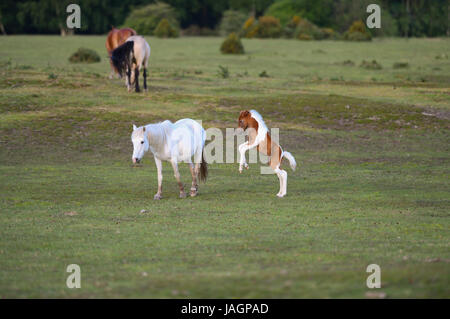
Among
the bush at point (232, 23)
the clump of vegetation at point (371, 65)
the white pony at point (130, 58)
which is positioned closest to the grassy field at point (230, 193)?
the white pony at point (130, 58)

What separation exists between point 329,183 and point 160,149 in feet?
13.5

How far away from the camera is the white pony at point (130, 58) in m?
24.0

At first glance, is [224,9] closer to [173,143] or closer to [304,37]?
[304,37]

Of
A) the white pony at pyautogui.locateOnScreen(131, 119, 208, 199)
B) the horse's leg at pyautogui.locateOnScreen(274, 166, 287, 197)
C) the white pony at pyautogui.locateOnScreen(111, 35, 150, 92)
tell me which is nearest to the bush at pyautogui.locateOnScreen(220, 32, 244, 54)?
the white pony at pyautogui.locateOnScreen(111, 35, 150, 92)

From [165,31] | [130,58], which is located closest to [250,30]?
[165,31]

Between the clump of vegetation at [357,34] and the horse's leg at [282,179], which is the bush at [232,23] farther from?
the horse's leg at [282,179]

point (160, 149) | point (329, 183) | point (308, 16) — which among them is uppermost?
point (308, 16)

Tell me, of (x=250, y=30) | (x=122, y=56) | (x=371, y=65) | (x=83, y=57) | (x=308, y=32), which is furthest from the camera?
(x=250, y=30)

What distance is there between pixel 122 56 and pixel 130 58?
313 millimetres

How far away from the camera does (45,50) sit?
4266 centimetres

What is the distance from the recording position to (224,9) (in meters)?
76.1

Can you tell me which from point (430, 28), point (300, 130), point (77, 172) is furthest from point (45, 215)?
point (430, 28)
